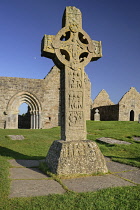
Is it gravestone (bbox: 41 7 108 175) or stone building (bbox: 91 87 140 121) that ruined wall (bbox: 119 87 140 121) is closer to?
stone building (bbox: 91 87 140 121)

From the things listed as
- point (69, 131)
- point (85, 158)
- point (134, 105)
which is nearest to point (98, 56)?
point (69, 131)

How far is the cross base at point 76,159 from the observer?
352 cm

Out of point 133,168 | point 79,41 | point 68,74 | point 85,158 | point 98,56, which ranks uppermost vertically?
point 79,41

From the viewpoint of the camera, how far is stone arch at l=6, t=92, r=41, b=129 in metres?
16.0

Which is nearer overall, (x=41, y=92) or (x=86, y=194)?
(x=86, y=194)

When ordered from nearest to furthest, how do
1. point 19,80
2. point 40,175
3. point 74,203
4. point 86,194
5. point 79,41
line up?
point 74,203 < point 86,194 < point 40,175 < point 79,41 < point 19,80

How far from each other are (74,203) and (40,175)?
135 centimetres

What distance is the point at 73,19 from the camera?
4.22 m

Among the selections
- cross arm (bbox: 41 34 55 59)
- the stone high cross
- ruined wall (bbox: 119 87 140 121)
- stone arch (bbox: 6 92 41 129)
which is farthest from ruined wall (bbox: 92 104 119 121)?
cross arm (bbox: 41 34 55 59)

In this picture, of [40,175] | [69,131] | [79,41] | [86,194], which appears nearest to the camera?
[86,194]

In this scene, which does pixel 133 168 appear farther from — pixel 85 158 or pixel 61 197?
pixel 61 197

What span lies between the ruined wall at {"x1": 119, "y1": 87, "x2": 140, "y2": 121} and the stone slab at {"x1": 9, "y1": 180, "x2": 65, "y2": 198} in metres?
17.2

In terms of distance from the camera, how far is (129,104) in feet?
66.2

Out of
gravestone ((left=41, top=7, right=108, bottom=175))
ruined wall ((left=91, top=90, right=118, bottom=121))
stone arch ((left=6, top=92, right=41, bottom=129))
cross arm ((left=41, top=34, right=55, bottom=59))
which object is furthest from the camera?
ruined wall ((left=91, top=90, right=118, bottom=121))
